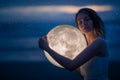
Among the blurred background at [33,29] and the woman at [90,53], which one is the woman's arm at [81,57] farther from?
the blurred background at [33,29]

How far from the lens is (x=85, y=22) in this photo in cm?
101

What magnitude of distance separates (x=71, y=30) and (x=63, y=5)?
23.1 inches

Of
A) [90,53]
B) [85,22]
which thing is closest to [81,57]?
[90,53]

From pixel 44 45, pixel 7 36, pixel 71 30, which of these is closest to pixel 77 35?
pixel 71 30

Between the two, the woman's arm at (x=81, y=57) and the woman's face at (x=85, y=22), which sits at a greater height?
the woman's face at (x=85, y=22)

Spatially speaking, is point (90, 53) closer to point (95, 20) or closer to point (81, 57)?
point (81, 57)

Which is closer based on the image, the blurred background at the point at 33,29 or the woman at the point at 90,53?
the woman at the point at 90,53

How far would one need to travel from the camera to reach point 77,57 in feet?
3.20

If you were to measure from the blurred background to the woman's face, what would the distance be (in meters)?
0.54

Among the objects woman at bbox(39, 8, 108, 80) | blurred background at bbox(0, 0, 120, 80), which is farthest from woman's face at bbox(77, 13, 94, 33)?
blurred background at bbox(0, 0, 120, 80)

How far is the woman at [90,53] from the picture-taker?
3.20ft

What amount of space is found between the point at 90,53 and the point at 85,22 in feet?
0.40

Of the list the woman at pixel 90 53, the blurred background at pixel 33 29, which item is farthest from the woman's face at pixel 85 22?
the blurred background at pixel 33 29

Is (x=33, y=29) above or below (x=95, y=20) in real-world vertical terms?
below
